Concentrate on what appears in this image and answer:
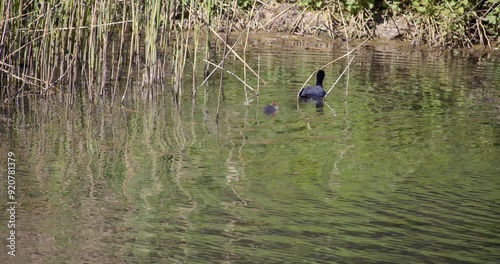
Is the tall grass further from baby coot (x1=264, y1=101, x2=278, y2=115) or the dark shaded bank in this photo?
baby coot (x1=264, y1=101, x2=278, y2=115)

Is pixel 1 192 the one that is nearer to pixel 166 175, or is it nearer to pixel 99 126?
pixel 166 175

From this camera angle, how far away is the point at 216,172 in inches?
292

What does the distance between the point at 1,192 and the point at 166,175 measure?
1321 millimetres

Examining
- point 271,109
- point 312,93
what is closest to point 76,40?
point 271,109

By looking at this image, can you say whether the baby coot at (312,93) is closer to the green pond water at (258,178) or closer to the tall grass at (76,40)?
the green pond water at (258,178)

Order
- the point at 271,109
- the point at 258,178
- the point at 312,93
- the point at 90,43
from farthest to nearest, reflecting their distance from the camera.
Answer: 1. the point at 312,93
2. the point at 271,109
3. the point at 90,43
4. the point at 258,178

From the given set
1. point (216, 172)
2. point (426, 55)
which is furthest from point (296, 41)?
point (216, 172)

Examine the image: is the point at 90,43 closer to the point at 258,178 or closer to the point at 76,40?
the point at 76,40

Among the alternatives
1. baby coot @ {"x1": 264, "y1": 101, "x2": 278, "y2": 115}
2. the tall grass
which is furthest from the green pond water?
the tall grass

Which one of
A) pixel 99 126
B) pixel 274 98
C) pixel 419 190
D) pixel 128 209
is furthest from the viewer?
pixel 274 98

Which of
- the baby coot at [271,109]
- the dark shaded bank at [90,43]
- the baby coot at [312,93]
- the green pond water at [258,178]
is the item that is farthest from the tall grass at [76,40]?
the baby coot at [312,93]

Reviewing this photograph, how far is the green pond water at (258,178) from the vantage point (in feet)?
18.7

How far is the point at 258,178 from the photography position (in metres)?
7.24

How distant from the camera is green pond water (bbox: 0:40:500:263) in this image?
569 centimetres
